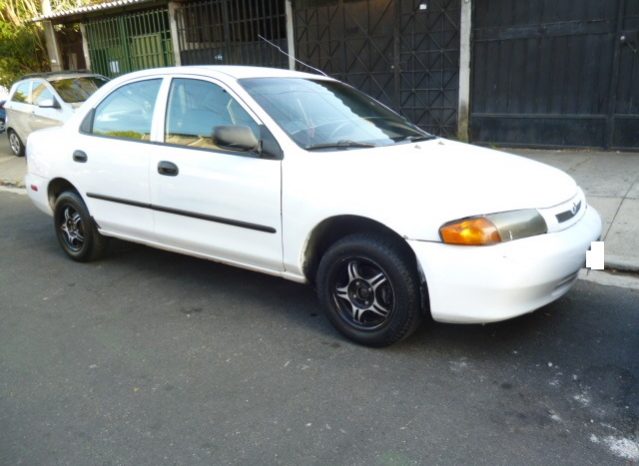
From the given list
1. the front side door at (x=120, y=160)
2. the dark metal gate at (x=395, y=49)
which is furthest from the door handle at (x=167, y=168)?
the dark metal gate at (x=395, y=49)

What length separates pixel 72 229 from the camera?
214 inches

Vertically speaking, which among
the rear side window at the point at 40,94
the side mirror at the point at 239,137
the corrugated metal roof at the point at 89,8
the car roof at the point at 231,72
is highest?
the corrugated metal roof at the point at 89,8

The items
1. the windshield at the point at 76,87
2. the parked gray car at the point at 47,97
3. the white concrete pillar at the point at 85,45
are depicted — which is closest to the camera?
the parked gray car at the point at 47,97

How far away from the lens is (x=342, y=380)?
3.26 meters

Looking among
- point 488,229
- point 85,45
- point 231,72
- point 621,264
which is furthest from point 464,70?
point 85,45

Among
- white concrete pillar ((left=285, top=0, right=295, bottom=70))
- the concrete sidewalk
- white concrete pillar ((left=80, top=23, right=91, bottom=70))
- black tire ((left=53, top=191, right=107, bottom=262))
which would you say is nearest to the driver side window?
black tire ((left=53, top=191, right=107, bottom=262))

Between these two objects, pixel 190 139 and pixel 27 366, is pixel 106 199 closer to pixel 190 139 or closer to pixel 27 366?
pixel 190 139

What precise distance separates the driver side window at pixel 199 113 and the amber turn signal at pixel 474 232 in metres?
1.56

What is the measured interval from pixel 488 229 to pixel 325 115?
1.61 meters

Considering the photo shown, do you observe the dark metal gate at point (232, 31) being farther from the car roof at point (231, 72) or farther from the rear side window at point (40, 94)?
the car roof at point (231, 72)

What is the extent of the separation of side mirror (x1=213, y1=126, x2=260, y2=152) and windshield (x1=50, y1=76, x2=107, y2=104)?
8.28m

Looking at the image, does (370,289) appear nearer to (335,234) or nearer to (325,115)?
(335,234)

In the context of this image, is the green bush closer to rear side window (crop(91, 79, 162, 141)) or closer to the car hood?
rear side window (crop(91, 79, 162, 141))

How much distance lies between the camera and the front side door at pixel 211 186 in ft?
12.6
